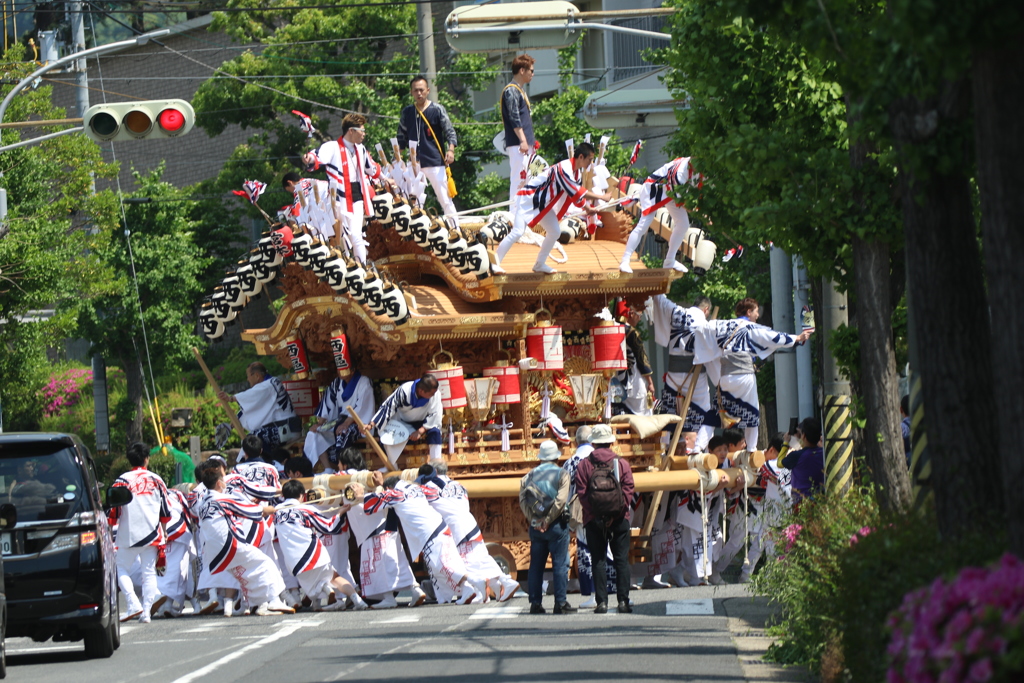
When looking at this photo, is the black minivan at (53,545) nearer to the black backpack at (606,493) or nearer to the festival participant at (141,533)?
the festival participant at (141,533)

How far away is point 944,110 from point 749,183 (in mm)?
4662

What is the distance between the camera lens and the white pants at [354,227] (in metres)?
17.6

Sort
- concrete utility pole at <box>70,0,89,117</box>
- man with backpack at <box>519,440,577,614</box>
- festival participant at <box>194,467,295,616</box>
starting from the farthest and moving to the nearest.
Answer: concrete utility pole at <box>70,0,89,117</box>
festival participant at <box>194,467,295,616</box>
man with backpack at <box>519,440,577,614</box>

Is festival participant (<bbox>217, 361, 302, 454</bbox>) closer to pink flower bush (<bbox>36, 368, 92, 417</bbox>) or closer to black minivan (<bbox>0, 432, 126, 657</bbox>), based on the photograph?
black minivan (<bbox>0, 432, 126, 657</bbox>)

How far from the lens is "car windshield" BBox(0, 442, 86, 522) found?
11.7 m

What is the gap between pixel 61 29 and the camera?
37469 millimetres

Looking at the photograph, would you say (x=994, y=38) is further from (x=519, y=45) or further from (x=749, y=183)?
(x=519, y=45)

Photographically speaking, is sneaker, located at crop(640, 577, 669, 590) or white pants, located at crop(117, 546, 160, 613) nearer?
white pants, located at crop(117, 546, 160, 613)

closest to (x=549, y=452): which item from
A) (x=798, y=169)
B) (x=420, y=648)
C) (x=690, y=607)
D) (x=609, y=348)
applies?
(x=690, y=607)

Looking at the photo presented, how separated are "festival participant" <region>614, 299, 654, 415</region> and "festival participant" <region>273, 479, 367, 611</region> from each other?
450cm

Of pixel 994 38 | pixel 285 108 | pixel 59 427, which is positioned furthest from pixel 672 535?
pixel 59 427

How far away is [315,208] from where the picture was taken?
58.9 ft

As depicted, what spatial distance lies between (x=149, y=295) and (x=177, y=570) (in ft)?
63.3

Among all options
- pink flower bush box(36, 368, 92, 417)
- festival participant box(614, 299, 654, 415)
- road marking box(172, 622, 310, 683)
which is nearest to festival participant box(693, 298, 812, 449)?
festival participant box(614, 299, 654, 415)
